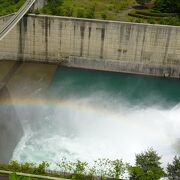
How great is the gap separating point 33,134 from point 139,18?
1329 centimetres

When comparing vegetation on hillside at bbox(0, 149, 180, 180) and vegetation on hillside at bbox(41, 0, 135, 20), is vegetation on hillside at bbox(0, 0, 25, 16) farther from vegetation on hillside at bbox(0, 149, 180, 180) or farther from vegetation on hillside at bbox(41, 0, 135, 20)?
vegetation on hillside at bbox(0, 149, 180, 180)

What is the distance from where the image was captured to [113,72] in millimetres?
25750

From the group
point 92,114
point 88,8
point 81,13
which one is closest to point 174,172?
point 92,114

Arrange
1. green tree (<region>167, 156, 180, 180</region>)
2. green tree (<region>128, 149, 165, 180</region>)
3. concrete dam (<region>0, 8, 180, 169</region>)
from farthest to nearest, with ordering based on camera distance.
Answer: concrete dam (<region>0, 8, 180, 169</region>) → green tree (<region>167, 156, 180, 180</region>) → green tree (<region>128, 149, 165, 180</region>)

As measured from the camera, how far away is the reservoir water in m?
18.0

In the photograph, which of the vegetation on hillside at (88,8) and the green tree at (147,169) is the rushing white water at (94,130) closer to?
the green tree at (147,169)

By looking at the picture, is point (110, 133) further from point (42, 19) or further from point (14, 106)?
point (42, 19)

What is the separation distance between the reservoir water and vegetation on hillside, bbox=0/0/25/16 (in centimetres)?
506

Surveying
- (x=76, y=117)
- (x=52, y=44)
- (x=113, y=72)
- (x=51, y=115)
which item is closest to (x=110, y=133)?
(x=76, y=117)

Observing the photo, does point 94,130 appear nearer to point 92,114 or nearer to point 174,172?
point 92,114

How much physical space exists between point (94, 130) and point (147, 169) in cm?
611

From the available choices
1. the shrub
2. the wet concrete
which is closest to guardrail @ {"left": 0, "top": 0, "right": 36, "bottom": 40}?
the wet concrete

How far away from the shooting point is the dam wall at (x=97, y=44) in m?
24.7

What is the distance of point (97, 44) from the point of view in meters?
25.4
